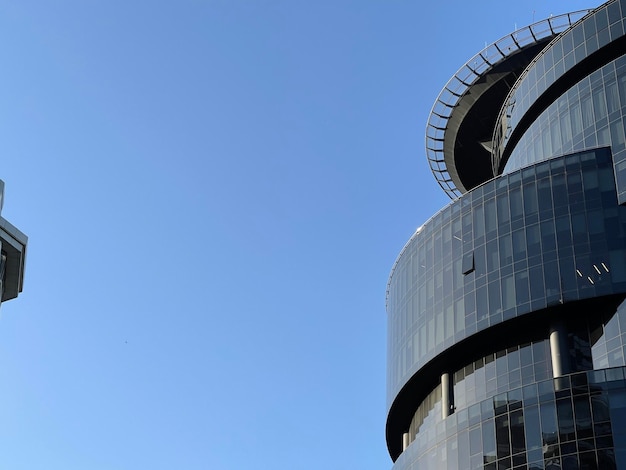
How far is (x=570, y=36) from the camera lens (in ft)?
309

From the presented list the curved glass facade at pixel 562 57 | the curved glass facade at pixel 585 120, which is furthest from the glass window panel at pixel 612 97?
the curved glass facade at pixel 562 57

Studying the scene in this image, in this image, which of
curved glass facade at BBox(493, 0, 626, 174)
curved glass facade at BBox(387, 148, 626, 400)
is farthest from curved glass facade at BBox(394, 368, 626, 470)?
curved glass facade at BBox(493, 0, 626, 174)

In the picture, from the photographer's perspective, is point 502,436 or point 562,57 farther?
point 562,57

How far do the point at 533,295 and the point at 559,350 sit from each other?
4.72 meters

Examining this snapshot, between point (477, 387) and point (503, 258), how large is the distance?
10527 mm

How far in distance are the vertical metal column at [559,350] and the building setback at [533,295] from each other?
0.10m

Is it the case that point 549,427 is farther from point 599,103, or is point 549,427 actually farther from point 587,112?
point 599,103

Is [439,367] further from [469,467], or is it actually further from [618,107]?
[618,107]

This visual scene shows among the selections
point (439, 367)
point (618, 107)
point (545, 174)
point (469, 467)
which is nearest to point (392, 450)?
point (439, 367)

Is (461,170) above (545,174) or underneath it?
above

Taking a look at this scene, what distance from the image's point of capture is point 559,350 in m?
81.6

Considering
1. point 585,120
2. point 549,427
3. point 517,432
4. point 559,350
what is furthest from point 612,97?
point 517,432

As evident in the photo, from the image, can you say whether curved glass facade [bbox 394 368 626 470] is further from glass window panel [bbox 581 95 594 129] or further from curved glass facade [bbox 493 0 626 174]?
curved glass facade [bbox 493 0 626 174]

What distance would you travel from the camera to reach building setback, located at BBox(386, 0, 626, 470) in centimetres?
7762
